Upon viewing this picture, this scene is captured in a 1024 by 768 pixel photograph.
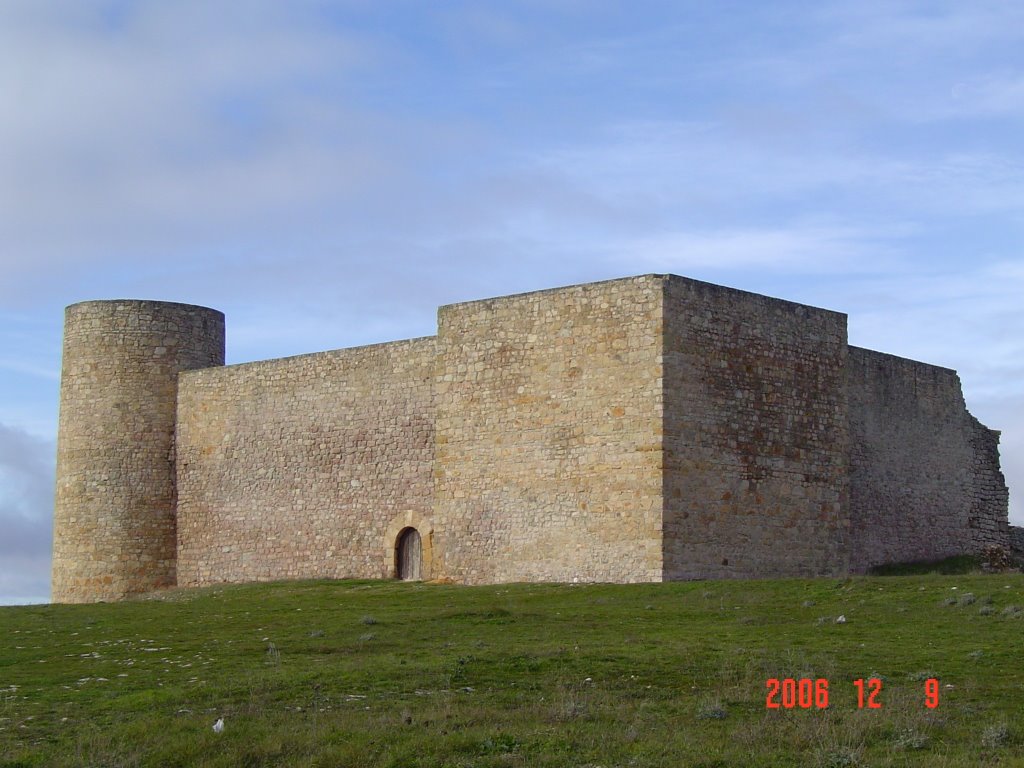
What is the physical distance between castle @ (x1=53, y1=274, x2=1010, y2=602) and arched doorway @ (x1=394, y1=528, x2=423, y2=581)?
0.13 feet

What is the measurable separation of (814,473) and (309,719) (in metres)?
13.7

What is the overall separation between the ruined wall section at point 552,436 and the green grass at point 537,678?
121 cm

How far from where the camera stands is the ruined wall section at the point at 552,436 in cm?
2267

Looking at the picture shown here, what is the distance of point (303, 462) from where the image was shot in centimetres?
2817

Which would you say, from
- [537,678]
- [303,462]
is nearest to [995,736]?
[537,678]

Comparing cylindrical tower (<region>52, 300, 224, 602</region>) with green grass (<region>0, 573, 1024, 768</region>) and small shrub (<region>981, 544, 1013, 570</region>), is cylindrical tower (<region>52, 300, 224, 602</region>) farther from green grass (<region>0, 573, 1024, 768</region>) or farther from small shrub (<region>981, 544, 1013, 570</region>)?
small shrub (<region>981, 544, 1013, 570</region>)

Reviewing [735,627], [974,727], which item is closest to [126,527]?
[735,627]

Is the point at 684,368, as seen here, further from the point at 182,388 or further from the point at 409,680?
the point at 182,388

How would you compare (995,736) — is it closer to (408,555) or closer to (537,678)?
(537,678)

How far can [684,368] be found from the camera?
22922 millimetres

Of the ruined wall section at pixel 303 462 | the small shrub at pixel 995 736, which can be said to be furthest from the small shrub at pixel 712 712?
the ruined wall section at pixel 303 462
